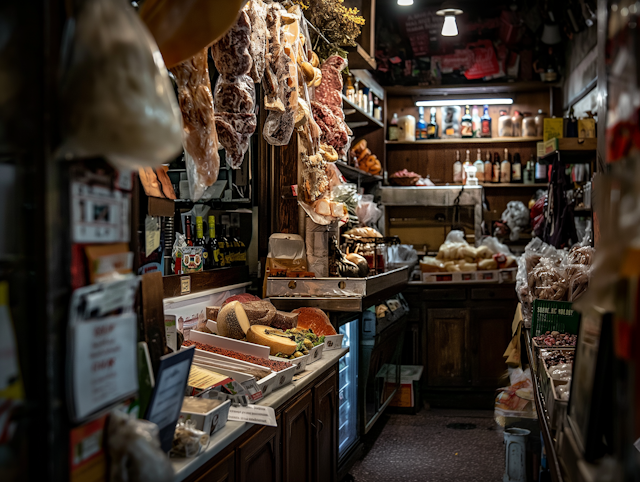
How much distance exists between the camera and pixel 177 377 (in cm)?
150

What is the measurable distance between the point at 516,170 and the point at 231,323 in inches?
198

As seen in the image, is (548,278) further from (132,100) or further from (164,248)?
(132,100)

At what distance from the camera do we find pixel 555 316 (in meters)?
2.59

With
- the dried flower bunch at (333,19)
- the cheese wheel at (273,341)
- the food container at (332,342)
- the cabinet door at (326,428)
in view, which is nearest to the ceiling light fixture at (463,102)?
the dried flower bunch at (333,19)

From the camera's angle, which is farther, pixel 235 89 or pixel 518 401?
pixel 518 401

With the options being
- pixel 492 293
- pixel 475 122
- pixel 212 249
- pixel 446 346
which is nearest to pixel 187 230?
pixel 212 249

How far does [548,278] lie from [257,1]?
184cm

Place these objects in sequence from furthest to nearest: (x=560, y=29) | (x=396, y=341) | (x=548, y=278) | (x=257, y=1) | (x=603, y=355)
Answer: (x=560, y=29), (x=396, y=341), (x=548, y=278), (x=257, y=1), (x=603, y=355)

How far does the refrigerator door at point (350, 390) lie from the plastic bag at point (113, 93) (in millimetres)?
3174

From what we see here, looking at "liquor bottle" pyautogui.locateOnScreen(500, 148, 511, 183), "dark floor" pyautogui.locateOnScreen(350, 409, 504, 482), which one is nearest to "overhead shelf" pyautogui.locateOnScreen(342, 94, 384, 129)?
"liquor bottle" pyautogui.locateOnScreen(500, 148, 511, 183)

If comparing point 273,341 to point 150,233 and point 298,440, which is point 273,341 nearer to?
point 298,440

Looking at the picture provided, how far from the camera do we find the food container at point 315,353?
9.58 feet

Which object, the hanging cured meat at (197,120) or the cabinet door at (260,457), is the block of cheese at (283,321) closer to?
the cabinet door at (260,457)

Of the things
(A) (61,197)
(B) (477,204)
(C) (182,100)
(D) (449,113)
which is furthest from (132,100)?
(D) (449,113)
